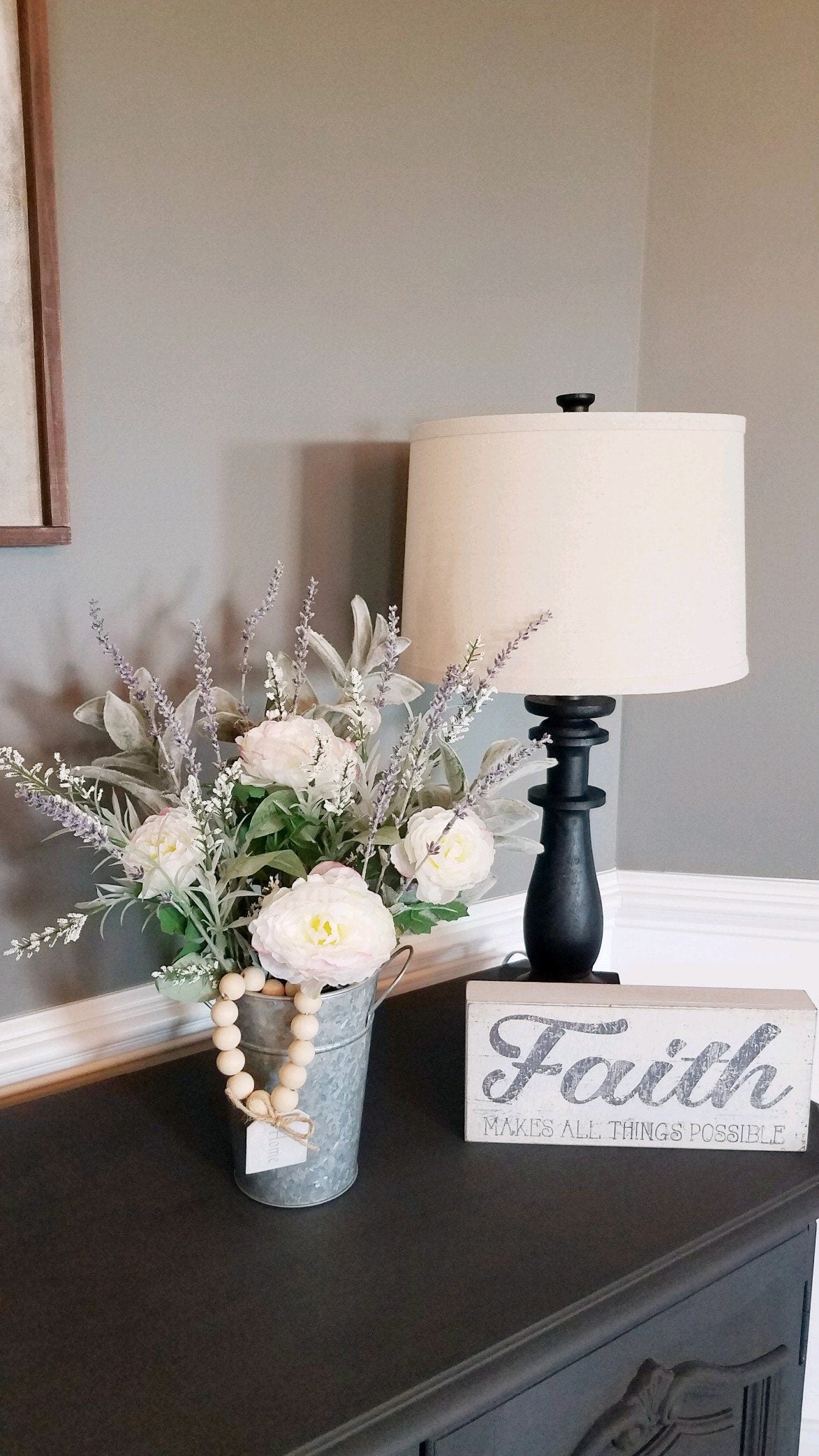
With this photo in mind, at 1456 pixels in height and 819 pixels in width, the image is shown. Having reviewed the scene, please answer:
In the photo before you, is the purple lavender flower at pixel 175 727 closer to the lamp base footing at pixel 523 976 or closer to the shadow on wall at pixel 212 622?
Answer: the shadow on wall at pixel 212 622

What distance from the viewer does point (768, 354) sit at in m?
1.53

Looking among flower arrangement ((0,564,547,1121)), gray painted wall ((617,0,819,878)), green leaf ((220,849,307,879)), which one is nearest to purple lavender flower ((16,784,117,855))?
flower arrangement ((0,564,547,1121))

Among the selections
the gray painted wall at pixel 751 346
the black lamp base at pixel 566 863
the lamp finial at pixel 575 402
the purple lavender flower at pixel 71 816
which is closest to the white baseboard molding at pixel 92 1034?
the purple lavender flower at pixel 71 816

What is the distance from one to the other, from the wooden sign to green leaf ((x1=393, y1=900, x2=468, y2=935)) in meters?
0.10

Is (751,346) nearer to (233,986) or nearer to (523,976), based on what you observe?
(523,976)

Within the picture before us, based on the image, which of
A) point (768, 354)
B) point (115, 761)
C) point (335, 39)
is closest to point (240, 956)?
point (115, 761)

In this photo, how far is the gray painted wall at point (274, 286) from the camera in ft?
3.55

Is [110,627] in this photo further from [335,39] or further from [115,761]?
[335,39]

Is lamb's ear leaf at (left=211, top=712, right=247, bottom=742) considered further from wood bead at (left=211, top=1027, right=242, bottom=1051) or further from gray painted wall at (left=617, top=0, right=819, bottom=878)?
gray painted wall at (left=617, top=0, right=819, bottom=878)

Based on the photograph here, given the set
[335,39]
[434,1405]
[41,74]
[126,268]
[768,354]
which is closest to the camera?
[434,1405]

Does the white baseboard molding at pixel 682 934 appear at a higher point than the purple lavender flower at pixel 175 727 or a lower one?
lower

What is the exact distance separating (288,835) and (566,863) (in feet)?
1.47

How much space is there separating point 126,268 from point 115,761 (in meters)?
0.50

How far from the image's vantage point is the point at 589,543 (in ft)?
3.43
